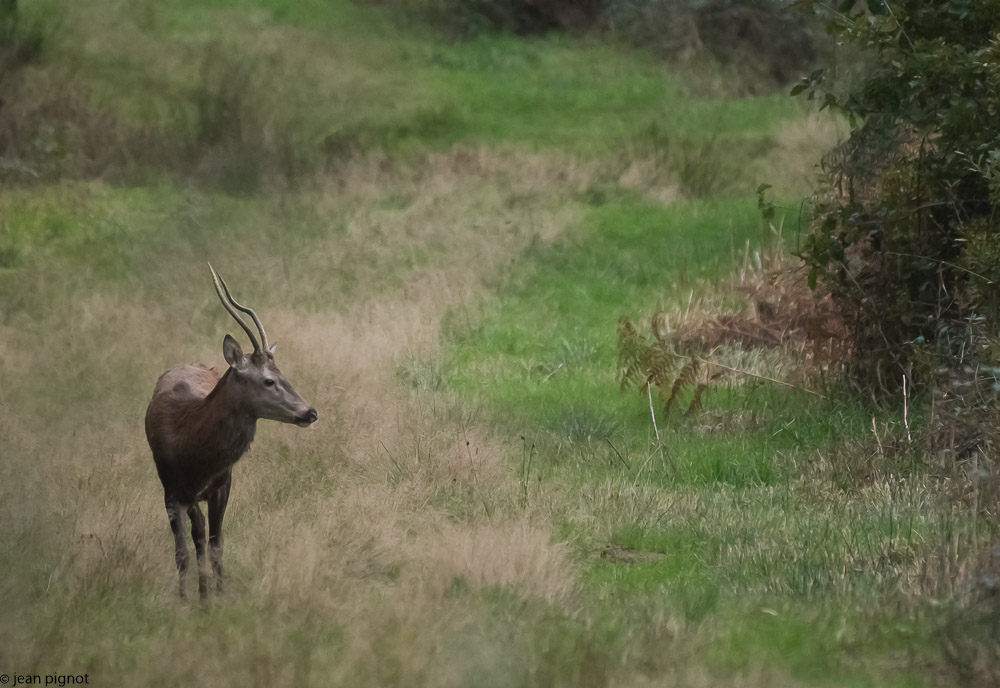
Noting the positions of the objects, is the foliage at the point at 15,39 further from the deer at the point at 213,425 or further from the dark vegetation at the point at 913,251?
the deer at the point at 213,425

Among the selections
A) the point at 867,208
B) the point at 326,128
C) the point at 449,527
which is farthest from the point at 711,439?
the point at 326,128

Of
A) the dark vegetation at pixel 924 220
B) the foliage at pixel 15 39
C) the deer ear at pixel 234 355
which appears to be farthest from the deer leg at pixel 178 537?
the foliage at pixel 15 39

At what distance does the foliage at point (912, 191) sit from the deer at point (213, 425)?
4.39 m

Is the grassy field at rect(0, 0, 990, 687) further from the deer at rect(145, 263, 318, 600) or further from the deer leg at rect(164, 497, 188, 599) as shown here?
the deer at rect(145, 263, 318, 600)

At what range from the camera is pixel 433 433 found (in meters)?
9.58

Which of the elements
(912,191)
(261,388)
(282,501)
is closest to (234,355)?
(261,388)

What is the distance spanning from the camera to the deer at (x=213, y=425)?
6.38 metres

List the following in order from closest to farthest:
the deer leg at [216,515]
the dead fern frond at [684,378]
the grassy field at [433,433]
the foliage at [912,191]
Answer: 1. the grassy field at [433,433]
2. the deer leg at [216,515]
3. the foliage at [912,191]
4. the dead fern frond at [684,378]

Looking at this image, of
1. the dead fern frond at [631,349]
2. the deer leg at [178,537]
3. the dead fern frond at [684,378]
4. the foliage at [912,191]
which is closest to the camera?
the deer leg at [178,537]

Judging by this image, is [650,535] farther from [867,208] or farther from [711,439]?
[867,208]

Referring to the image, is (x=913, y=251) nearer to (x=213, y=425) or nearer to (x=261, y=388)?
(x=261, y=388)

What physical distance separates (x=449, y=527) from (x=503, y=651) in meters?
1.99

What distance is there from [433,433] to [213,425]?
3248 mm

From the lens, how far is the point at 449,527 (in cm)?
761
